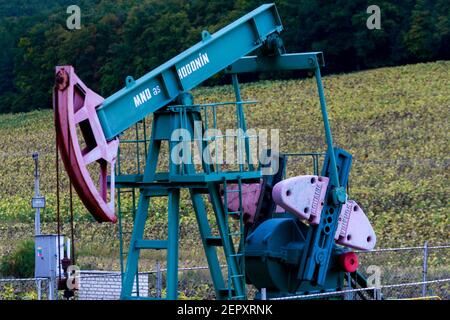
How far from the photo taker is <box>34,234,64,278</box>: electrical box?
57.9ft

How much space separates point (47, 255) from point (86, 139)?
455cm

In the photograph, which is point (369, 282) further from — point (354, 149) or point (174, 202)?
point (354, 149)

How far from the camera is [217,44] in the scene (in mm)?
15234

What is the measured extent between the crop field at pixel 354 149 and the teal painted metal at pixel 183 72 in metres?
9.09

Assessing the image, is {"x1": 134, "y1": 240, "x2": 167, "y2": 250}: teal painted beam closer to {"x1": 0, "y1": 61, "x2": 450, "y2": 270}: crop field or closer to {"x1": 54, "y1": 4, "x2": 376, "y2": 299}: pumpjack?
{"x1": 54, "y1": 4, "x2": 376, "y2": 299}: pumpjack

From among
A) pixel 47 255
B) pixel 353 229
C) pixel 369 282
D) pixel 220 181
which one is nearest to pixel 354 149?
pixel 369 282

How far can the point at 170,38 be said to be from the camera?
3241 inches

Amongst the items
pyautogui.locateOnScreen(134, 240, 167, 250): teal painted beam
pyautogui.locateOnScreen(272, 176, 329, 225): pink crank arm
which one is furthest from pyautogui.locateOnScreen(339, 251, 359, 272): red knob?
pyautogui.locateOnScreen(134, 240, 167, 250): teal painted beam

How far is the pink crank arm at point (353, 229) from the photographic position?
1584 cm

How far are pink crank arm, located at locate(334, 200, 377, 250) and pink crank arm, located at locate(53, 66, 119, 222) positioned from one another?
3.45 metres

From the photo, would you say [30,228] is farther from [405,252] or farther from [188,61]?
[188,61]

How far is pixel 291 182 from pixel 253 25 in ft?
6.78
